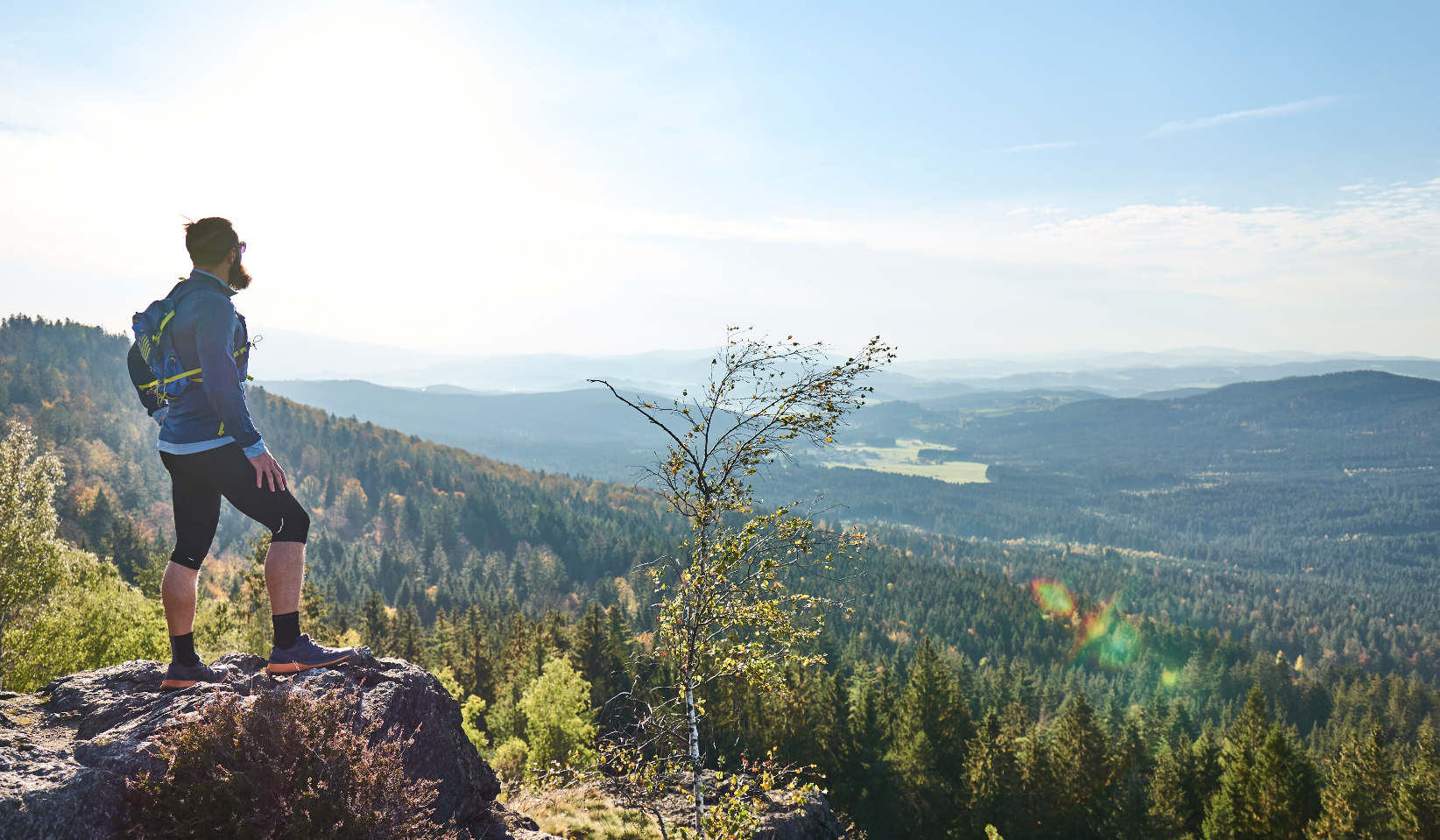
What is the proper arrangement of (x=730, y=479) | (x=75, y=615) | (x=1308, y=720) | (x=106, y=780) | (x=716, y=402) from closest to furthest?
(x=106, y=780) < (x=716, y=402) < (x=730, y=479) < (x=75, y=615) < (x=1308, y=720)

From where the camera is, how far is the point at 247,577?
2744 cm

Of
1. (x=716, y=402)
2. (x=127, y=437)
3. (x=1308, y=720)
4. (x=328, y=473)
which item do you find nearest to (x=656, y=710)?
(x=716, y=402)

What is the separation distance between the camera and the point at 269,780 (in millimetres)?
5840

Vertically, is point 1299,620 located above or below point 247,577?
below

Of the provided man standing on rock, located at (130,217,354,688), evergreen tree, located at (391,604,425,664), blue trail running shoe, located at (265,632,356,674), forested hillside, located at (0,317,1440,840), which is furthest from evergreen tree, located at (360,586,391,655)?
man standing on rock, located at (130,217,354,688)

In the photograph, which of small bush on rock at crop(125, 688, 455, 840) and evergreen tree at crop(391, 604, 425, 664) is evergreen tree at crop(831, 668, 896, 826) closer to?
evergreen tree at crop(391, 604, 425, 664)

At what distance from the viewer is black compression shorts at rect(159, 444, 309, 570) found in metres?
7.18

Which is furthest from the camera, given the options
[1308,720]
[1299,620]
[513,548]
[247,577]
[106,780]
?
[1299,620]

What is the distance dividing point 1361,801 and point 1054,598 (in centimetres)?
15491

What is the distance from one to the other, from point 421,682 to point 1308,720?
464ft

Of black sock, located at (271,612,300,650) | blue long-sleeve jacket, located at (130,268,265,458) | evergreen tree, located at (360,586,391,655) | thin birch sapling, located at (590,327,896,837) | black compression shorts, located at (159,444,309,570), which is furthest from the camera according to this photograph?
evergreen tree, located at (360,586,391,655)

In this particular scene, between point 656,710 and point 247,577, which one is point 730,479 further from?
point 247,577

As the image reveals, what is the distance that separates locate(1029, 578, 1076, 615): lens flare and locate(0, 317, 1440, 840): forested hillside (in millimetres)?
1148

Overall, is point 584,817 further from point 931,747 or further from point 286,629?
point 931,747
